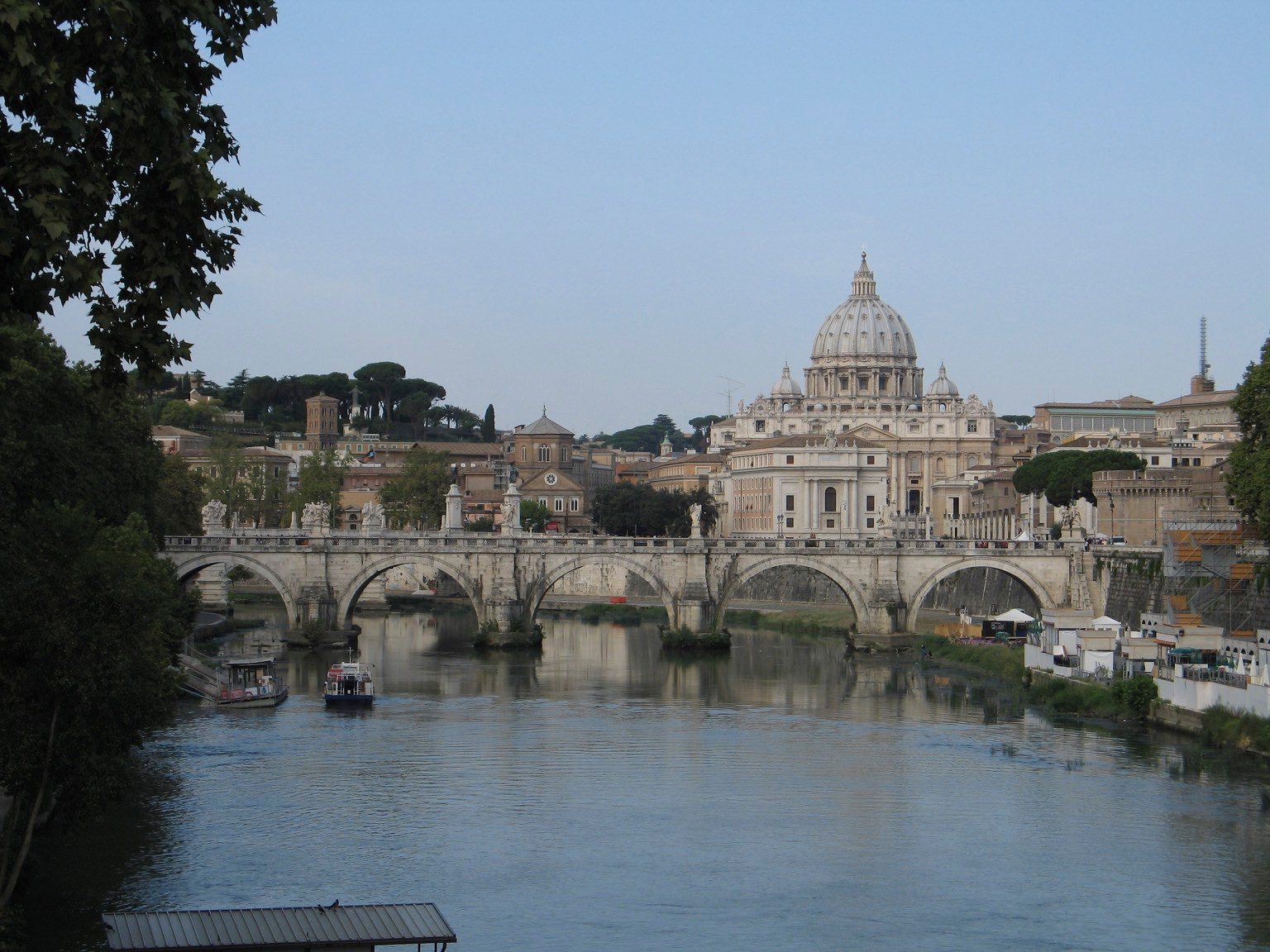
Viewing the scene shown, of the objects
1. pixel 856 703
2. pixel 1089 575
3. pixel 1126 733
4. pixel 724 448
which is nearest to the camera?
pixel 1126 733

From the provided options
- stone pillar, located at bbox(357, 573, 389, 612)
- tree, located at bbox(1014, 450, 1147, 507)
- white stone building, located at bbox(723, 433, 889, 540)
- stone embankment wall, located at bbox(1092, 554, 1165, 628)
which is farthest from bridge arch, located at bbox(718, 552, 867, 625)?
white stone building, located at bbox(723, 433, 889, 540)

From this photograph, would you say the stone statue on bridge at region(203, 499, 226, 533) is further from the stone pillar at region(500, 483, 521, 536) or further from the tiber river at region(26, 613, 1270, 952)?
the tiber river at region(26, 613, 1270, 952)

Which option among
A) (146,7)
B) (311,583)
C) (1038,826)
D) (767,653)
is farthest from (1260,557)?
(146,7)

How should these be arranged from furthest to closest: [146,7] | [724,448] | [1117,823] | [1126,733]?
[724,448], [1126,733], [1117,823], [146,7]

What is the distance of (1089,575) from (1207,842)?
92.8 ft

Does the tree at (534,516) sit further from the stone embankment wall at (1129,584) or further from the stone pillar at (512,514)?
the stone embankment wall at (1129,584)

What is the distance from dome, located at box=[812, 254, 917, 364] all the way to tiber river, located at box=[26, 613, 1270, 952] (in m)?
103

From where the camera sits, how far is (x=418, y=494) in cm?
8775

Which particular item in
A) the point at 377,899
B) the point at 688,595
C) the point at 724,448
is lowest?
the point at 377,899

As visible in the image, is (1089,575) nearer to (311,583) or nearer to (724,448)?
(311,583)

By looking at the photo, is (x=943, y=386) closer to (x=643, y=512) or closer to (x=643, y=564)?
(x=643, y=512)

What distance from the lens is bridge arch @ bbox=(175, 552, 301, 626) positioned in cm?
5275

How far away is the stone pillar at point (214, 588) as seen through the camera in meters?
66.1

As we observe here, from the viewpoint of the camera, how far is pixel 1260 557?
1654 inches
